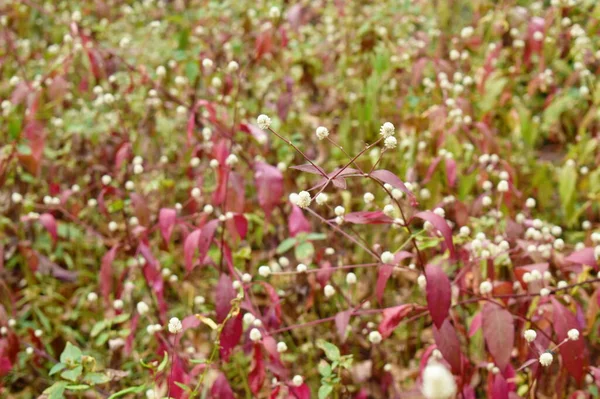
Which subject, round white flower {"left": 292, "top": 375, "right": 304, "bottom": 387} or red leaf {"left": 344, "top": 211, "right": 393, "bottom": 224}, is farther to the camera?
round white flower {"left": 292, "top": 375, "right": 304, "bottom": 387}

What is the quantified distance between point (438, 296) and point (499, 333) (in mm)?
193

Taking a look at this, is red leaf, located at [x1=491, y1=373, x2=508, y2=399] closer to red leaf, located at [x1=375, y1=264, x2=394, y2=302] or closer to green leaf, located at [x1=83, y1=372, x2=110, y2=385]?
red leaf, located at [x1=375, y1=264, x2=394, y2=302]

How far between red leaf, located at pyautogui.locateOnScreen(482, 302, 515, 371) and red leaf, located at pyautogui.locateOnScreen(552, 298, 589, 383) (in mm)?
104

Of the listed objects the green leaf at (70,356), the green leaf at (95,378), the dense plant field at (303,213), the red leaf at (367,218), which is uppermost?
the red leaf at (367,218)

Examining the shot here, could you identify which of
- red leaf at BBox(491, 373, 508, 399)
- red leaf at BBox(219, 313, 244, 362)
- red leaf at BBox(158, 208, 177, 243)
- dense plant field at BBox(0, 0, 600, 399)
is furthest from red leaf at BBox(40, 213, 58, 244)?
red leaf at BBox(491, 373, 508, 399)

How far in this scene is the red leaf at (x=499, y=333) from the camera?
1.45 m

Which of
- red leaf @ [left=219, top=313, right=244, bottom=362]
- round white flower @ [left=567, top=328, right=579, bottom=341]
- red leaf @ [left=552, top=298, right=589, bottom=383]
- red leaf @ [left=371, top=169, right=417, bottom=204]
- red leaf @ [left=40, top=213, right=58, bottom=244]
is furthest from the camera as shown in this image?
red leaf @ [left=40, top=213, right=58, bottom=244]

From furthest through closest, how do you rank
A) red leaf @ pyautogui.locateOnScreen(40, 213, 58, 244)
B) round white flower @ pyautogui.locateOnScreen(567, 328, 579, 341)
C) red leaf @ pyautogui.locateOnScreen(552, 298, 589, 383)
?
red leaf @ pyautogui.locateOnScreen(40, 213, 58, 244), red leaf @ pyautogui.locateOnScreen(552, 298, 589, 383), round white flower @ pyautogui.locateOnScreen(567, 328, 579, 341)

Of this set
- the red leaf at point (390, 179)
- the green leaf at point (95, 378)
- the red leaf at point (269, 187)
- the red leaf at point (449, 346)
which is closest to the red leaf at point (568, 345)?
the red leaf at point (449, 346)

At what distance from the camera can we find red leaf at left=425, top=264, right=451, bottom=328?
54.5 inches

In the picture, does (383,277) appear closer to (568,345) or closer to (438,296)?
(438,296)

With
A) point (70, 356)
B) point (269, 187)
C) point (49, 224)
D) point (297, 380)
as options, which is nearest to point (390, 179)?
point (297, 380)

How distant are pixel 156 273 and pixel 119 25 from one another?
203 cm

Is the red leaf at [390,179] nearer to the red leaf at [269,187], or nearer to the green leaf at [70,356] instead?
the red leaf at [269,187]
